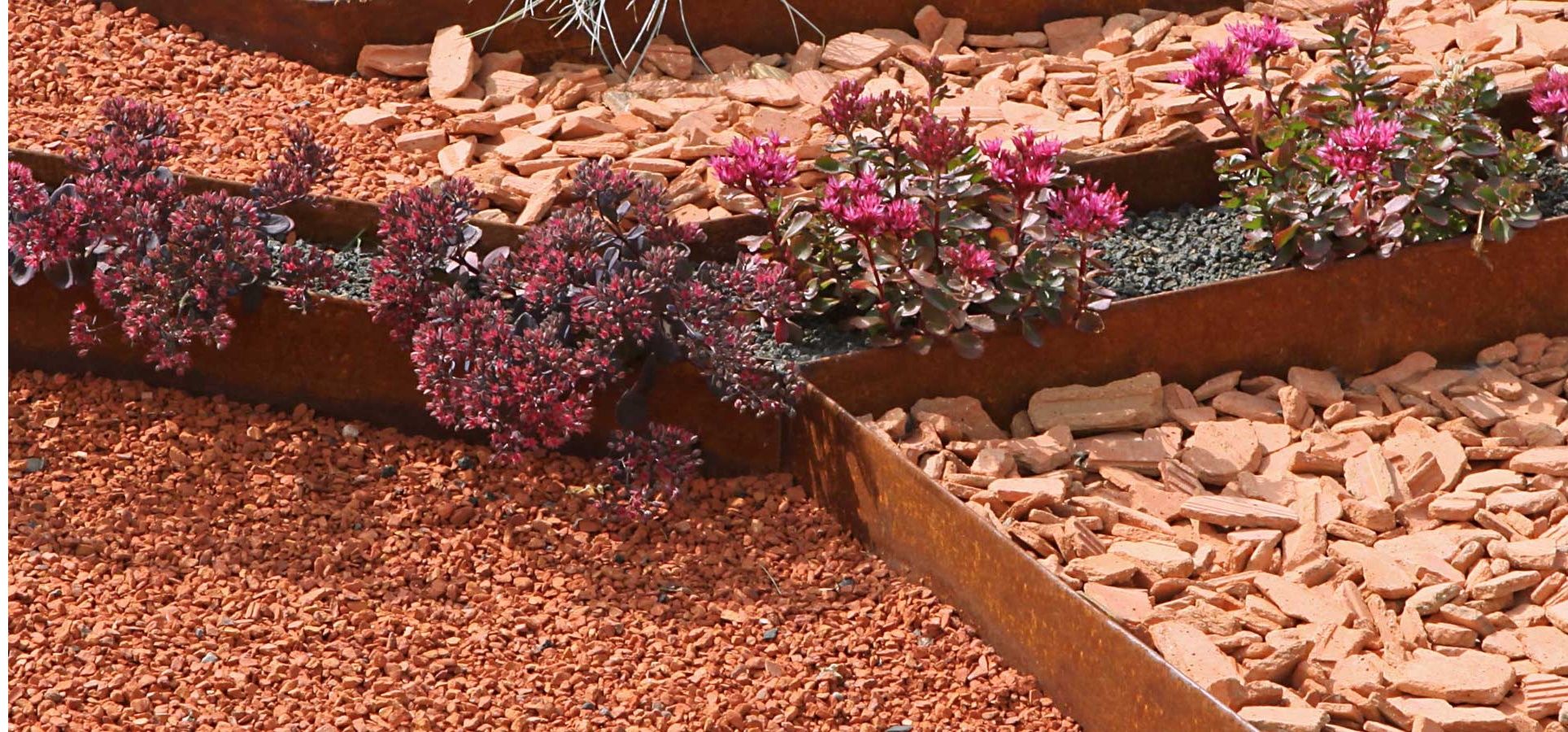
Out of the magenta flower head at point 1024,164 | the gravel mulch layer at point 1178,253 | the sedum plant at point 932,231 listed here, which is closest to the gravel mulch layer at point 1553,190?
the gravel mulch layer at point 1178,253

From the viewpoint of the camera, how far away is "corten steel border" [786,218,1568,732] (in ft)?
10.1

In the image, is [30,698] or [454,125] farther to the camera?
[454,125]

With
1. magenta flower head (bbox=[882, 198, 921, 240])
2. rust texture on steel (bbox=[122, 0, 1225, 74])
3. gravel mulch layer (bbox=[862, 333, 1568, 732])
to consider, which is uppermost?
magenta flower head (bbox=[882, 198, 921, 240])

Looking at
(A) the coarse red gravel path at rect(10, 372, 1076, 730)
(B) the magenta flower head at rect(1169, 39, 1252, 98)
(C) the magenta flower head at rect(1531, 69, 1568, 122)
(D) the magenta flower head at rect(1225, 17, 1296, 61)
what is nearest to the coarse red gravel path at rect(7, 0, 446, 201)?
(A) the coarse red gravel path at rect(10, 372, 1076, 730)

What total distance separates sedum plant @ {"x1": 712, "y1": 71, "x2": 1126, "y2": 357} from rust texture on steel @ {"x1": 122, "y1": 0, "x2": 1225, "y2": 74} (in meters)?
1.40

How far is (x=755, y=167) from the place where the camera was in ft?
12.0

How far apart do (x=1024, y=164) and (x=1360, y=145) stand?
0.76 m

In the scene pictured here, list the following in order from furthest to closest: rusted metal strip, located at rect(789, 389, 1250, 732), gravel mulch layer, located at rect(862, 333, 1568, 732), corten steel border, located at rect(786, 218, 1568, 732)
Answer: corten steel border, located at rect(786, 218, 1568, 732)
gravel mulch layer, located at rect(862, 333, 1568, 732)
rusted metal strip, located at rect(789, 389, 1250, 732)

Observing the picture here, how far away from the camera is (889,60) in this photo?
16.7 ft

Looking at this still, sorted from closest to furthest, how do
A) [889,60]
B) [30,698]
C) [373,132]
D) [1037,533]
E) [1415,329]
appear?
[30,698] < [1037,533] < [1415,329] < [373,132] < [889,60]

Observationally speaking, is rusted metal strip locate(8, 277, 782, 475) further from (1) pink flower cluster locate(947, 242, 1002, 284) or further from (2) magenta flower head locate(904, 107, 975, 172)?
Answer: (2) magenta flower head locate(904, 107, 975, 172)

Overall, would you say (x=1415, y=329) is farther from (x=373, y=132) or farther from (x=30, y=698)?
(x=30, y=698)

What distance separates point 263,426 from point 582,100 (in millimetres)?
1474

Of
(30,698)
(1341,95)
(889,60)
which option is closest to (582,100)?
(889,60)
